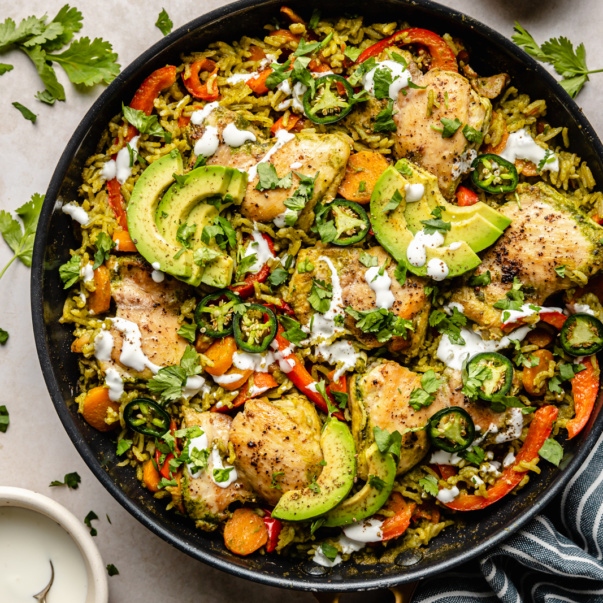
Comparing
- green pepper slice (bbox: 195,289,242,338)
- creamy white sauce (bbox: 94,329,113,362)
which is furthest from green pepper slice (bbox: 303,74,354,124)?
creamy white sauce (bbox: 94,329,113,362)

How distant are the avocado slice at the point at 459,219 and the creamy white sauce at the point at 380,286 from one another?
31 cm

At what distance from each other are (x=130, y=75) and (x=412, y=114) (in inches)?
64.2

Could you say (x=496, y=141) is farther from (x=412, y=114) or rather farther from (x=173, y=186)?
(x=173, y=186)

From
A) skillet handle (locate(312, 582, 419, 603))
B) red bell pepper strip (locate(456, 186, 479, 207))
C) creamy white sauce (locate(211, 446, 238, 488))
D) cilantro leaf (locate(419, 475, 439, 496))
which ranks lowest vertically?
skillet handle (locate(312, 582, 419, 603))

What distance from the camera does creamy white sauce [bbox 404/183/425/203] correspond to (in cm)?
412

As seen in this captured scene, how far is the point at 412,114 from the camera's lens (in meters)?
4.30

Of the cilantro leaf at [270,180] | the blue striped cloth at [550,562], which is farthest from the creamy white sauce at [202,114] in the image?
the blue striped cloth at [550,562]

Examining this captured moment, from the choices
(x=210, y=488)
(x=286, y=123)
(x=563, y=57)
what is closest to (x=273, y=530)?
(x=210, y=488)

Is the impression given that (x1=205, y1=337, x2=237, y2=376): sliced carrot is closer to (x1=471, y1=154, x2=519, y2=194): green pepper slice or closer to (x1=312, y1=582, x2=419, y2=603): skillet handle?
(x1=312, y1=582, x2=419, y2=603): skillet handle

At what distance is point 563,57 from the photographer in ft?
15.4

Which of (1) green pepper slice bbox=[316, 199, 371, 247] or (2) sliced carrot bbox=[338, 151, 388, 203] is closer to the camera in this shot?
(1) green pepper slice bbox=[316, 199, 371, 247]

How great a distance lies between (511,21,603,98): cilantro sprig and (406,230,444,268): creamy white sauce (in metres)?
1.44

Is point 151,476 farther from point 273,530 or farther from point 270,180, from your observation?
point 270,180

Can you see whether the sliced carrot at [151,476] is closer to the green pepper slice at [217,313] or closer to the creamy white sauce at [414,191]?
the green pepper slice at [217,313]
